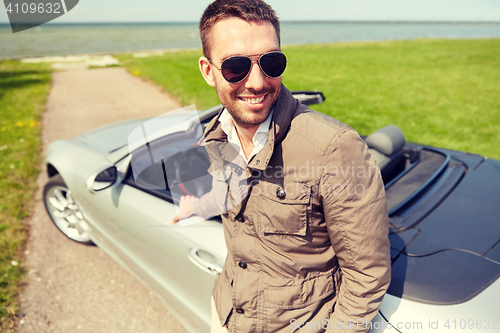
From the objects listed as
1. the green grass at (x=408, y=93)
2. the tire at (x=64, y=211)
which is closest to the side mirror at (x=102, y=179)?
the tire at (x=64, y=211)

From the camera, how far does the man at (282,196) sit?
1011 mm

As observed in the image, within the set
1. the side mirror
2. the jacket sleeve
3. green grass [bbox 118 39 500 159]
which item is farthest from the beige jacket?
green grass [bbox 118 39 500 159]

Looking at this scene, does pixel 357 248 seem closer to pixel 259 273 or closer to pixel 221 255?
pixel 259 273

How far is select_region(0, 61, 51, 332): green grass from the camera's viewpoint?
2.74m

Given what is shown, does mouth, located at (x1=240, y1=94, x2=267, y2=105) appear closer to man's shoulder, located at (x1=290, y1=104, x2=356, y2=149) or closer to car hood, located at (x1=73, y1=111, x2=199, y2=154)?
man's shoulder, located at (x1=290, y1=104, x2=356, y2=149)

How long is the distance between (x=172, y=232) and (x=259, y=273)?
859 millimetres

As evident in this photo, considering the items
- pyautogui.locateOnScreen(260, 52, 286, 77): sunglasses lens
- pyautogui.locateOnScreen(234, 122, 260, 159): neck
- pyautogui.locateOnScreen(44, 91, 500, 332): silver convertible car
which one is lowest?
pyautogui.locateOnScreen(44, 91, 500, 332): silver convertible car

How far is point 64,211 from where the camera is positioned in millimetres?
3146

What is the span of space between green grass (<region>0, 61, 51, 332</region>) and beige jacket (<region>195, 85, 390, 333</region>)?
2.30 metres

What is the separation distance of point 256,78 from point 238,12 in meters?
0.25

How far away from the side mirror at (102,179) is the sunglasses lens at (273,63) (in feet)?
5.00

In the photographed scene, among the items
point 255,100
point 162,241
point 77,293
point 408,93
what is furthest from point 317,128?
point 408,93

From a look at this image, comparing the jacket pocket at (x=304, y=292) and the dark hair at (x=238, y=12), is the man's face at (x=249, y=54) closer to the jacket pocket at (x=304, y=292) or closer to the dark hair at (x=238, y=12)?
the dark hair at (x=238, y=12)

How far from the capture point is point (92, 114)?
7707 millimetres
